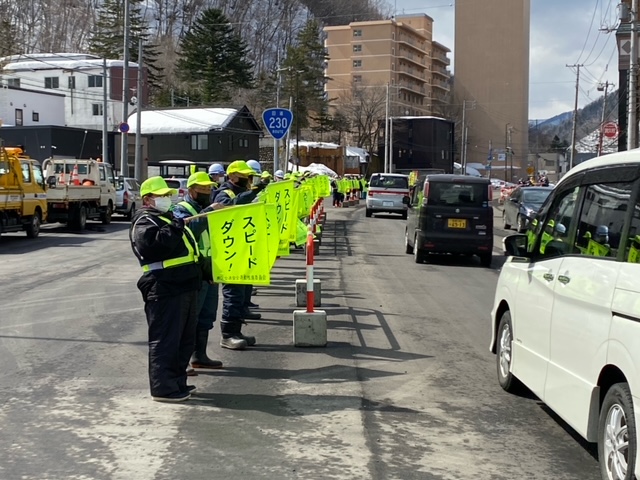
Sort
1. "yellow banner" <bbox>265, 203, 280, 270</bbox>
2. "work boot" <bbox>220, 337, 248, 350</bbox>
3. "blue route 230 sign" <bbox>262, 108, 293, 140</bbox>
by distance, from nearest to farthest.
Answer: "yellow banner" <bbox>265, 203, 280, 270</bbox>
"work boot" <bbox>220, 337, 248, 350</bbox>
"blue route 230 sign" <bbox>262, 108, 293, 140</bbox>

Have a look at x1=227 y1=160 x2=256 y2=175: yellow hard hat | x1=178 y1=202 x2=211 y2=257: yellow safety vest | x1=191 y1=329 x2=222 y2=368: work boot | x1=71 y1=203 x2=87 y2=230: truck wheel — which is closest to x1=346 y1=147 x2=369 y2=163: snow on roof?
x1=71 y1=203 x2=87 y2=230: truck wheel

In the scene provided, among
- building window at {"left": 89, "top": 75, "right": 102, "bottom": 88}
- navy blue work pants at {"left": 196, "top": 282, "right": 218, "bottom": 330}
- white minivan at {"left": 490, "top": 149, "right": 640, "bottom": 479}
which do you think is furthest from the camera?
building window at {"left": 89, "top": 75, "right": 102, "bottom": 88}

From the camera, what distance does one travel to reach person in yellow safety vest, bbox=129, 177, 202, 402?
252 inches

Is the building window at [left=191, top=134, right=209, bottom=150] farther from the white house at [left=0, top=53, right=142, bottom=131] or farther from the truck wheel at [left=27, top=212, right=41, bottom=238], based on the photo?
the truck wheel at [left=27, top=212, right=41, bottom=238]

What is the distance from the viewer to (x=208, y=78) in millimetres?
83250

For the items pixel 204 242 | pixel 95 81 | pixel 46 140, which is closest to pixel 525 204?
pixel 204 242

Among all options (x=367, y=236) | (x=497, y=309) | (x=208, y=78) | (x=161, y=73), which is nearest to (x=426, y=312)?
(x=497, y=309)

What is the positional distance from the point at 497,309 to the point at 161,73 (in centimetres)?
8925

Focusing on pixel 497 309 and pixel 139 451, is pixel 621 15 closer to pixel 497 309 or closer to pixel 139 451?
pixel 497 309

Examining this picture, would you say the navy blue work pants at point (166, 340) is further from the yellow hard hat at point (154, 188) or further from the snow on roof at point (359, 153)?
the snow on roof at point (359, 153)

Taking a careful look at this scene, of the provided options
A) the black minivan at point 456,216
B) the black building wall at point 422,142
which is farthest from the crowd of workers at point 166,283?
the black building wall at point 422,142

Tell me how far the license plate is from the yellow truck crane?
11.5 m

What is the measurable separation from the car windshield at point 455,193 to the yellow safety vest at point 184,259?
11172 mm

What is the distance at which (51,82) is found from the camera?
80250mm
